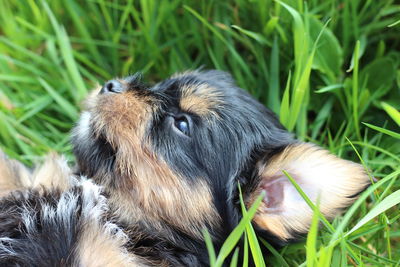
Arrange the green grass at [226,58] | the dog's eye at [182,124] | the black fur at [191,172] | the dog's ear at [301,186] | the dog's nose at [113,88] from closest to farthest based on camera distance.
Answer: the dog's ear at [301,186] < the black fur at [191,172] < the dog's eye at [182,124] < the dog's nose at [113,88] < the green grass at [226,58]

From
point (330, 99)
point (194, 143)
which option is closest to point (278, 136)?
point (194, 143)

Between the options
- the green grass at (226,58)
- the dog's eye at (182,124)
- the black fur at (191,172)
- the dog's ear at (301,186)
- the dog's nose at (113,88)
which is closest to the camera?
the dog's ear at (301,186)

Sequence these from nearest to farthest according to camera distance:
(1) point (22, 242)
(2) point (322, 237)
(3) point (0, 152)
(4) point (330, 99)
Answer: (1) point (22, 242)
(2) point (322, 237)
(3) point (0, 152)
(4) point (330, 99)

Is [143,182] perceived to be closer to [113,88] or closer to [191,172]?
[191,172]

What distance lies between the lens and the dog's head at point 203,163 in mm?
2043

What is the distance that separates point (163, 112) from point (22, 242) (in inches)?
34.0

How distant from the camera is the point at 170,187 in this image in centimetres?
212

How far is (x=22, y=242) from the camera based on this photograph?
6.64 feet

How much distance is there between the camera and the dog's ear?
78.4 inches

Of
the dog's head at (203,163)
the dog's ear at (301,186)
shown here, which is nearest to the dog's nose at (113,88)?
the dog's head at (203,163)

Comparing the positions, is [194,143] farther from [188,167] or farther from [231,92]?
[231,92]

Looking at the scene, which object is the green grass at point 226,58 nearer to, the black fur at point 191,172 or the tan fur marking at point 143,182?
the black fur at point 191,172

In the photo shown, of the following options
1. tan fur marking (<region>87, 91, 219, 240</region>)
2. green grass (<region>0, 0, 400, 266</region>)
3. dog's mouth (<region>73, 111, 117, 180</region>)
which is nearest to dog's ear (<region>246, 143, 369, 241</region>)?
tan fur marking (<region>87, 91, 219, 240</region>)

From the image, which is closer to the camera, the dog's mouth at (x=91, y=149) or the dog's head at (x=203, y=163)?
the dog's head at (x=203, y=163)
